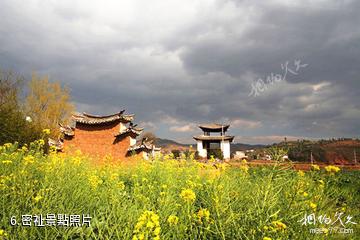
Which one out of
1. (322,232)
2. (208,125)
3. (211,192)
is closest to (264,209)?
(322,232)

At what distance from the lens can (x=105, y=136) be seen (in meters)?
20.2

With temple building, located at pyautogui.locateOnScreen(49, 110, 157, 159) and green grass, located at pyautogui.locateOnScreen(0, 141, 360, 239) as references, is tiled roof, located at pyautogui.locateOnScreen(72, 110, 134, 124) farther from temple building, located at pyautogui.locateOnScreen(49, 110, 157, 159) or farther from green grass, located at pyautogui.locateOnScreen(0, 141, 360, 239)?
green grass, located at pyautogui.locateOnScreen(0, 141, 360, 239)

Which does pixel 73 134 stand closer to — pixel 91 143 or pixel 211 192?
pixel 91 143

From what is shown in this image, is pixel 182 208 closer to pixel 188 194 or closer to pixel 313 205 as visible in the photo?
pixel 188 194

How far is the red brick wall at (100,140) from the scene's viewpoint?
64.7 feet

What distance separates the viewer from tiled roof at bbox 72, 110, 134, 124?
2024 cm

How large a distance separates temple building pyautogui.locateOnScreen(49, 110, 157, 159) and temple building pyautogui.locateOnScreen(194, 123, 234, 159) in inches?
817

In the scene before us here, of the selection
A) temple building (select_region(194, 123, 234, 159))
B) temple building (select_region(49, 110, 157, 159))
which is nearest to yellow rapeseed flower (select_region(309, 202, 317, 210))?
temple building (select_region(49, 110, 157, 159))

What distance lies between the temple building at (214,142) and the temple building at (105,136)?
68.1 feet

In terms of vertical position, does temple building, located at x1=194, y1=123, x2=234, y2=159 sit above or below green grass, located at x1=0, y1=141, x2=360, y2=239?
above

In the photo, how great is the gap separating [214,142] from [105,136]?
78.7ft

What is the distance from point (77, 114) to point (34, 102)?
399 inches

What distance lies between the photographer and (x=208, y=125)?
44.7 metres

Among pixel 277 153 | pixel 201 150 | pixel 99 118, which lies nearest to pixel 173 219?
pixel 277 153
